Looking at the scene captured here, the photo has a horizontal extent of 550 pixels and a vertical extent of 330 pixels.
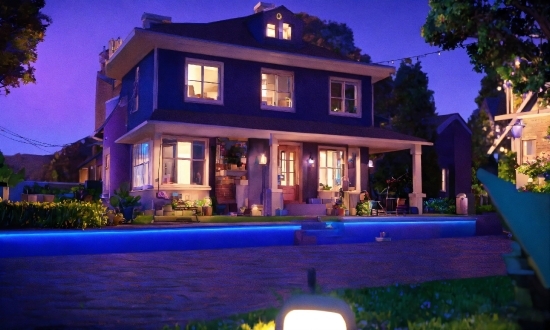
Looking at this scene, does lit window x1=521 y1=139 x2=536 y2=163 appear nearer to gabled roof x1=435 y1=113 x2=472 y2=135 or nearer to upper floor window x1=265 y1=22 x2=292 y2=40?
gabled roof x1=435 y1=113 x2=472 y2=135

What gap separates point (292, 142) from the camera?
19188mm

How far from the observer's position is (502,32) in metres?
7.16

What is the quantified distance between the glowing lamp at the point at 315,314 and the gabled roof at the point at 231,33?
49.9 ft

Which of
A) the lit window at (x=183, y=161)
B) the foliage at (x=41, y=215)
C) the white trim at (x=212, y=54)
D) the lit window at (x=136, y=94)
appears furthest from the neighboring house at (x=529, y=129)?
the foliage at (x=41, y=215)

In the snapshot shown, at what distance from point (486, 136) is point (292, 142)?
95.7ft

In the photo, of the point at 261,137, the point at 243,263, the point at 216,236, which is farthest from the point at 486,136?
the point at 243,263

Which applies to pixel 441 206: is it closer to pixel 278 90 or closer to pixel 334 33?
pixel 278 90

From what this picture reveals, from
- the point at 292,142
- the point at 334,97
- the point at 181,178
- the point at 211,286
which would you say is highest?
the point at 334,97

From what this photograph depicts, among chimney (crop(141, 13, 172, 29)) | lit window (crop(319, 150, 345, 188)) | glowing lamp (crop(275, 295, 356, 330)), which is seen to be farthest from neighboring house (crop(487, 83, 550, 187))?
glowing lamp (crop(275, 295, 356, 330))

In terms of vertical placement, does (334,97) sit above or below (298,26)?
below

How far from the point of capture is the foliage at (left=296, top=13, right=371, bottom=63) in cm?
3941

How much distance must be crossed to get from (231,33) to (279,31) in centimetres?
190

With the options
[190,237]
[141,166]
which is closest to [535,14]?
[190,237]

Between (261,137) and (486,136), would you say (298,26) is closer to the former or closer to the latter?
(261,137)
